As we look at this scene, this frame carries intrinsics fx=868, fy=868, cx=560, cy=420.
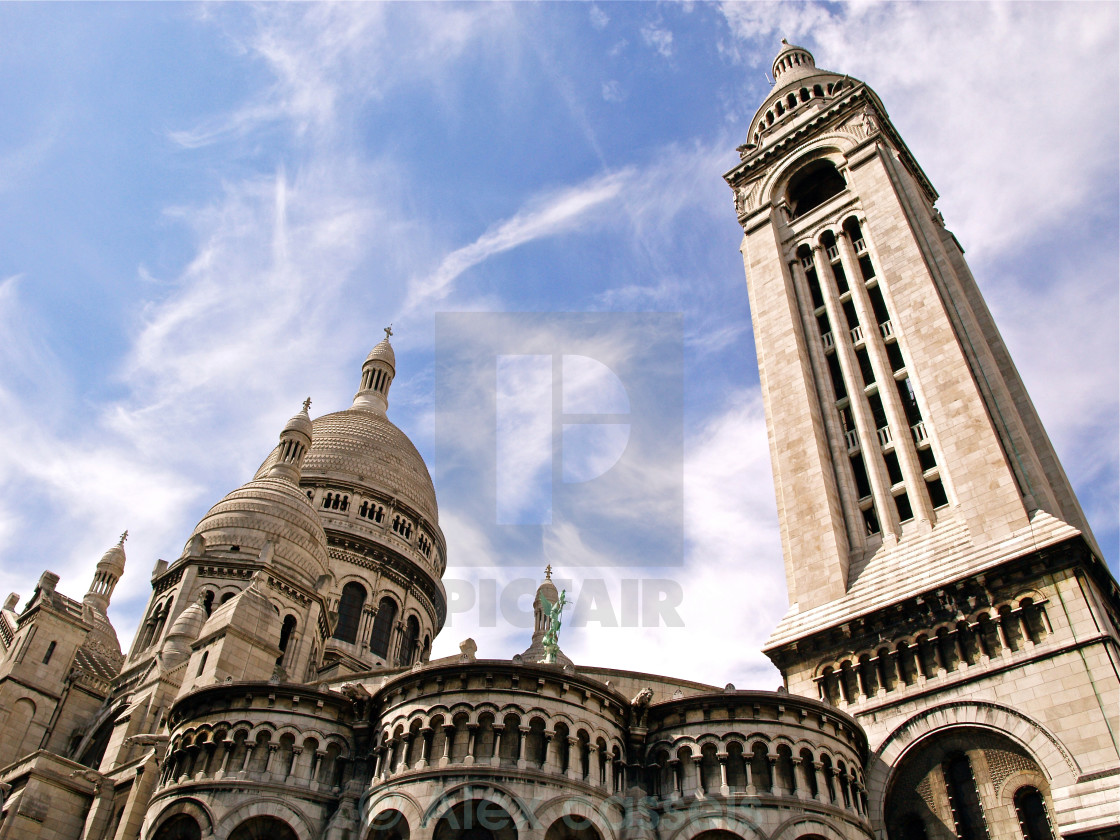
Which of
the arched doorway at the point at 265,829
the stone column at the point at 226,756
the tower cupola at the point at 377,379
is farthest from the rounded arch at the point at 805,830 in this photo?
the tower cupola at the point at 377,379

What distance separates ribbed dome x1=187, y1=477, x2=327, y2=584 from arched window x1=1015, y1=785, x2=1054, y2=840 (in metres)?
30.9

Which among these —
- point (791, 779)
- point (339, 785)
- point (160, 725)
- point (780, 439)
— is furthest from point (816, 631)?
point (160, 725)

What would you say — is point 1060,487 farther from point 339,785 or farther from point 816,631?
point 339,785

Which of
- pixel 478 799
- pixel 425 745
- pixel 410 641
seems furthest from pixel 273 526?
pixel 478 799

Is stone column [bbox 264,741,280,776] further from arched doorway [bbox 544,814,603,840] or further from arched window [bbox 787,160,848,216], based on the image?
arched window [bbox 787,160,848,216]

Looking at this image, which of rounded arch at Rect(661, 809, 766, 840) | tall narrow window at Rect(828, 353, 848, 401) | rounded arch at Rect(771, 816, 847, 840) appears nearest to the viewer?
rounded arch at Rect(771, 816, 847, 840)

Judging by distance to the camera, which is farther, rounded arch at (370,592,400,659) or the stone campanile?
rounded arch at (370,592,400,659)

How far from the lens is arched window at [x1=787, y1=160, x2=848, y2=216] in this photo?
42750 mm

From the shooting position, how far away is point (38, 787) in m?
28.7

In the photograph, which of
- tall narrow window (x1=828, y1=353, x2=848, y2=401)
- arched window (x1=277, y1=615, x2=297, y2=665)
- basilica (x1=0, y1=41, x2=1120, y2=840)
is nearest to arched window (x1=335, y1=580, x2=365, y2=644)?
basilica (x1=0, y1=41, x2=1120, y2=840)

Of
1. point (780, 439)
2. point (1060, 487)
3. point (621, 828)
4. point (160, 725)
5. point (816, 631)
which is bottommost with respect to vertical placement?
point (621, 828)

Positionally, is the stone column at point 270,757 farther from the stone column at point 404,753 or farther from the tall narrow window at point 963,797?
the tall narrow window at point 963,797

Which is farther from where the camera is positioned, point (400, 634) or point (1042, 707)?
point (400, 634)

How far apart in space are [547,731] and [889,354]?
67.5ft
